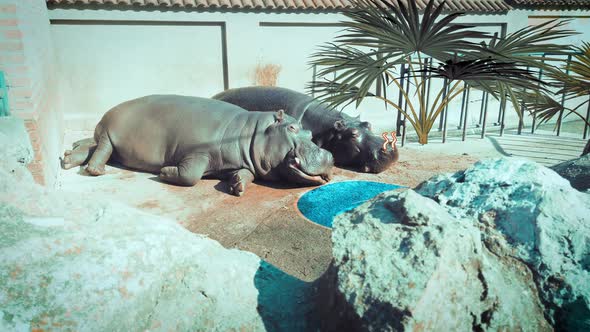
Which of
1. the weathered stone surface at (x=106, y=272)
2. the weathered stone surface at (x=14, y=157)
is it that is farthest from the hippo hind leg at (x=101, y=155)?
the weathered stone surface at (x=106, y=272)

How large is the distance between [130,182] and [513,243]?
467 cm

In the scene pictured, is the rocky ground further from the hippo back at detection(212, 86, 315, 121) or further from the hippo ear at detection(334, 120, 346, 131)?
the hippo back at detection(212, 86, 315, 121)

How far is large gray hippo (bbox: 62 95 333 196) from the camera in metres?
5.38

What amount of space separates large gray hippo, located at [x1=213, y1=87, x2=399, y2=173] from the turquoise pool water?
509 mm

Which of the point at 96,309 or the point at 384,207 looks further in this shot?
the point at 384,207

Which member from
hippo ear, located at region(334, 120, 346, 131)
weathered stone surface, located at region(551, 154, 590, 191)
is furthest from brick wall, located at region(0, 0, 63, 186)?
weathered stone surface, located at region(551, 154, 590, 191)

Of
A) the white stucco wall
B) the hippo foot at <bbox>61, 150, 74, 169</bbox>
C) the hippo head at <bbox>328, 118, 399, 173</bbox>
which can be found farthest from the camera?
the white stucco wall

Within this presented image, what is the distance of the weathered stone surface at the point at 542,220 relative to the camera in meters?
1.84

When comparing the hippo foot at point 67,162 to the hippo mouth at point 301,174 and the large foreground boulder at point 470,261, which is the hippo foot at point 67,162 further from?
the large foreground boulder at point 470,261

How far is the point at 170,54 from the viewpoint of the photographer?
8.53m

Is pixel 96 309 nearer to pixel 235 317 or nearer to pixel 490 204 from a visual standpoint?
pixel 235 317

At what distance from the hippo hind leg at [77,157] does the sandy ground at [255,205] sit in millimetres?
117

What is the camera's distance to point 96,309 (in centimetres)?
169

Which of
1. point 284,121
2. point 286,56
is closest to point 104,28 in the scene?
point 286,56
